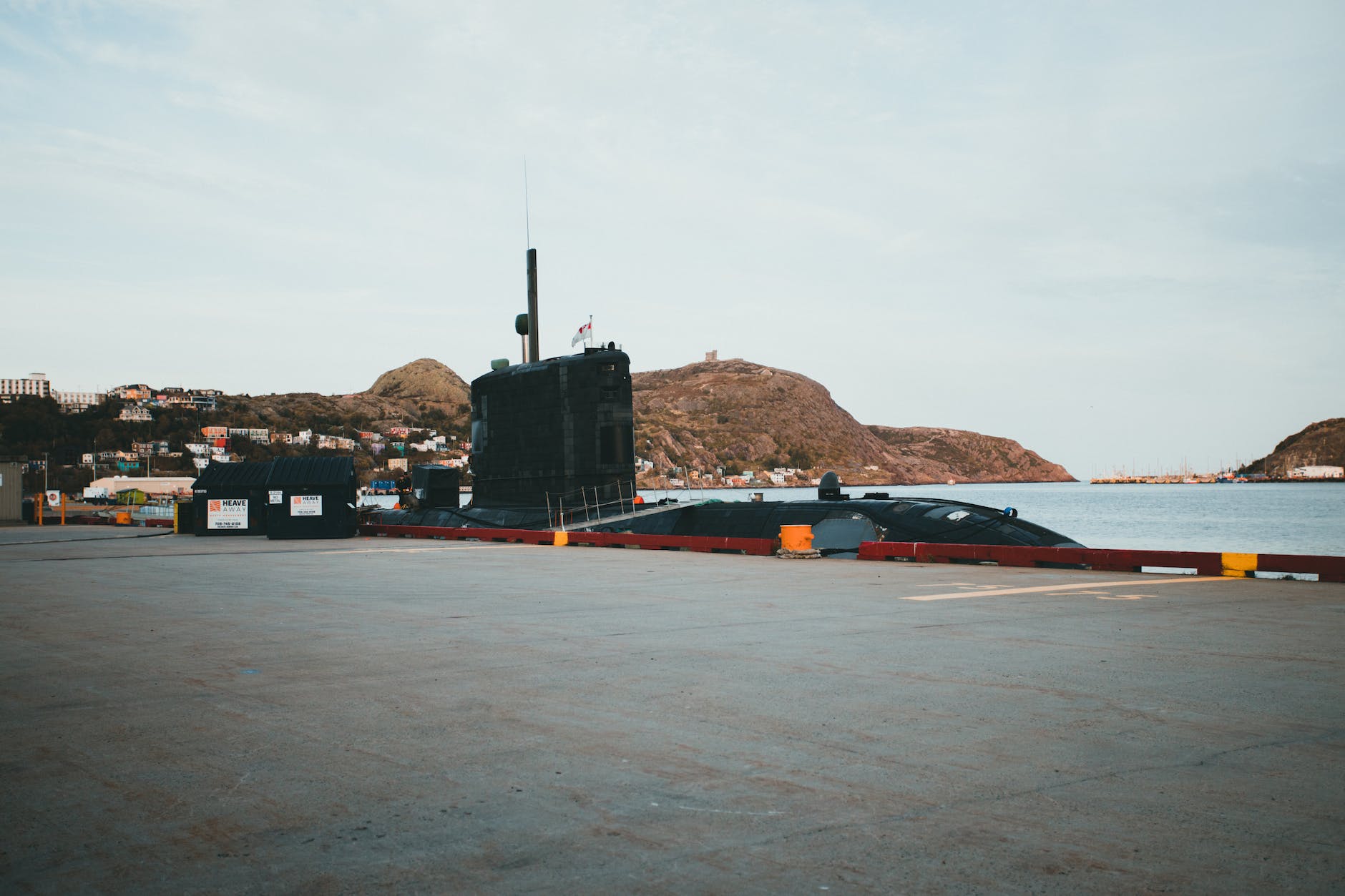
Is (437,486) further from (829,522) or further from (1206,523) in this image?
(1206,523)

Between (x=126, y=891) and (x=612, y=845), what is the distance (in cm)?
179

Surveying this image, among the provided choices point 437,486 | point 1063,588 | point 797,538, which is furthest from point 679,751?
point 437,486

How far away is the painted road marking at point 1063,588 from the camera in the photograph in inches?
543

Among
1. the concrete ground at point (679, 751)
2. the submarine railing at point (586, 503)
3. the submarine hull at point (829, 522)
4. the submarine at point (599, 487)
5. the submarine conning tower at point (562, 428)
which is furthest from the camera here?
the submarine railing at point (586, 503)

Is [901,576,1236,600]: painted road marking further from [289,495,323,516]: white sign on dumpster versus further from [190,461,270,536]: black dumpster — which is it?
[190,461,270,536]: black dumpster

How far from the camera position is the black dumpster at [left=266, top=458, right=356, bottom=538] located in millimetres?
33188

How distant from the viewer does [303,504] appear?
33250mm

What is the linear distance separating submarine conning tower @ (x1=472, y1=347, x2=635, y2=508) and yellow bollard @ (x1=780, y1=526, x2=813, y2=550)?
23.6 feet

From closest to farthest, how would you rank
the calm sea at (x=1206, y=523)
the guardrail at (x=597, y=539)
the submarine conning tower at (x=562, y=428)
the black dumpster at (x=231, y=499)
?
the guardrail at (x=597, y=539) → the submarine conning tower at (x=562, y=428) → the black dumpster at (x=231, y=499) → the calm sea at (x=1206, y=523)

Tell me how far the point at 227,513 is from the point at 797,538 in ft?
76.1

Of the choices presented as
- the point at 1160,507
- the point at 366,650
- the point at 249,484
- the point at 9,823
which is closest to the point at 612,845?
the point at 9,823

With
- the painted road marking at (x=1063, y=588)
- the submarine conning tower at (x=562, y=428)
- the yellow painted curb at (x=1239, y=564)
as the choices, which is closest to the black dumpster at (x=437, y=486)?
the submarine conning tower at (x=562, y=428)

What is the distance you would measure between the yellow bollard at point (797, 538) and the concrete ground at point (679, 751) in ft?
30.2

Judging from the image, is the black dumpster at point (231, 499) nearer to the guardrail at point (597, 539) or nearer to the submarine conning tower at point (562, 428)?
the guardrail at point (597, 539)
